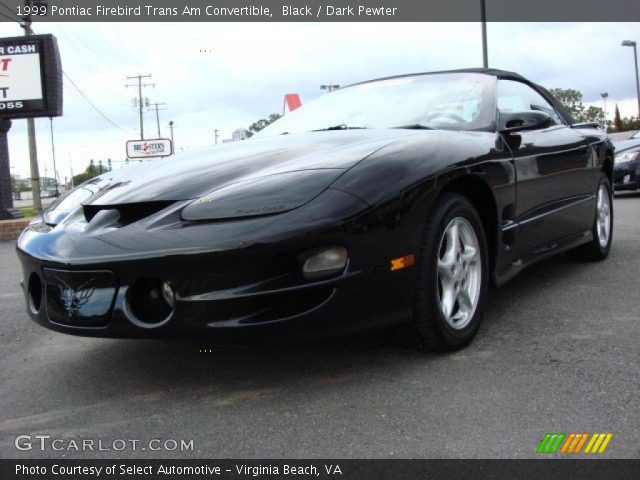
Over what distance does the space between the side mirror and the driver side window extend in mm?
116

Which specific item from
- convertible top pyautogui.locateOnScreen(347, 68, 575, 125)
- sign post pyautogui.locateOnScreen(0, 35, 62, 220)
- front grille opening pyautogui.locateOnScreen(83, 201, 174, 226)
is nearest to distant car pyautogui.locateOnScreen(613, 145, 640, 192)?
convertible top pyautogui.locateOnScreen(347, 68, 575, 125)

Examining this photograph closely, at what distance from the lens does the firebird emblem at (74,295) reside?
2268 mm

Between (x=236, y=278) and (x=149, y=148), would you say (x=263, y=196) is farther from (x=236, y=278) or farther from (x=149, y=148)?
(x=149, y=148)

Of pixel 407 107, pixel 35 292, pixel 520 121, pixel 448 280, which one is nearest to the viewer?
pixel 35 292

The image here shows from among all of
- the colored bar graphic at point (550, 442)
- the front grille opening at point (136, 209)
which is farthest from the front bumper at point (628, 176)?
the front grille opening at point (136, 209)

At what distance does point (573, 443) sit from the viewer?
1.88 metres

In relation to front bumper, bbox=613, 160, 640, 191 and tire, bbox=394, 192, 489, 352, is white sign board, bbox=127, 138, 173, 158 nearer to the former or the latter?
front bumper, bbox=613, 160, 640, 191

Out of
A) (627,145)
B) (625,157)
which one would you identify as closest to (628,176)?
(625,157)

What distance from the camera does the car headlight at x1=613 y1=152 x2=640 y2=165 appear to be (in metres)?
10.2

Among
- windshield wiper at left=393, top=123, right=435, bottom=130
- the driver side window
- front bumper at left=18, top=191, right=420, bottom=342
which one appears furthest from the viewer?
the driver side window

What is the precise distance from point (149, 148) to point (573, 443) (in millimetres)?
34866

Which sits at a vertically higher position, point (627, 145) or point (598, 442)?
point (627, 145)

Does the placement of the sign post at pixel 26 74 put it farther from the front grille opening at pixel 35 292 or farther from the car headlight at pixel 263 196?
the car headlight at pixel 263 196
